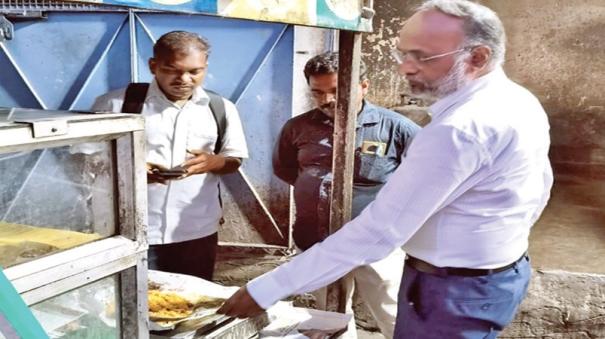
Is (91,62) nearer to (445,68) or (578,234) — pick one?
(445,68)

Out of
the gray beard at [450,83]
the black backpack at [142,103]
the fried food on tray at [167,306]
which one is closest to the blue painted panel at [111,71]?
the black backpack at [142,103]

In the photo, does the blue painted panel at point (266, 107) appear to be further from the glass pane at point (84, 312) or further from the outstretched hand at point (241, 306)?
the glass pane at point (84, 312)

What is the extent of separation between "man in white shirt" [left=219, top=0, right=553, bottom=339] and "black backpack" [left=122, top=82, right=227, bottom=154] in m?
1.28

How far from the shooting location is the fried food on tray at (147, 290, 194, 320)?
1.56m

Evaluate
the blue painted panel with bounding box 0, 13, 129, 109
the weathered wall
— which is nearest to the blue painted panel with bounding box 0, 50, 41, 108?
the blue painted panel with bounding box 0, 13, 129, 109

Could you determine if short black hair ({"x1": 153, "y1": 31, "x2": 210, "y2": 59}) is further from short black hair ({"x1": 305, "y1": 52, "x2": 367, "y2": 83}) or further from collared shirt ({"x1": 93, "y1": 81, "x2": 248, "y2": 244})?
short black hair ({"x1": 305, "y1": 52, "x2": 367, "y2": 83})

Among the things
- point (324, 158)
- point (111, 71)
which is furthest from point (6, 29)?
point (324, 158)

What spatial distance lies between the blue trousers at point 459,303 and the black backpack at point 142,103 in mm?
1372

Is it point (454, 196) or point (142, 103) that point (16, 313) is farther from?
point (142, 103)

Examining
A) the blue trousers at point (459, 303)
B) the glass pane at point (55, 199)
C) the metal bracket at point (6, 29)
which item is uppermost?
the metal bracket at point (6, 29)

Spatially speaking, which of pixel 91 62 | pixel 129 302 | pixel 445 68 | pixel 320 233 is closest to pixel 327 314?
pixel 129 302

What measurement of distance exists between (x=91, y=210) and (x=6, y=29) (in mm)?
3614

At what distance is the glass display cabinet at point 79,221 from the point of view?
1181 millimetres

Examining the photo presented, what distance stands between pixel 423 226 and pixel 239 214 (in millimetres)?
3019
